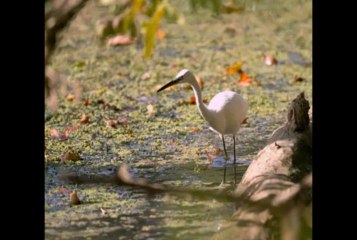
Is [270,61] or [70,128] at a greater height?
[270,61]

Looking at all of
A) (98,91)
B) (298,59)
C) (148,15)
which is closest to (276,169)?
(148,15)

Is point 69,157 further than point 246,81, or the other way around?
point 246,81

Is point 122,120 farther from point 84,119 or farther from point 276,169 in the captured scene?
point 276,169

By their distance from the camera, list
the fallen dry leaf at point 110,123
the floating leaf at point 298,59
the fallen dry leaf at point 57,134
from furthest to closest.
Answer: the floating leaf at point 298,59 → the fallen dry leaf at point 110,123 → the fallen dry leaf at point 57,134

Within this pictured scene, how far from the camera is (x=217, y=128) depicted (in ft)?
12.4

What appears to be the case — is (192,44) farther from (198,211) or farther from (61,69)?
Answer: (198,211)

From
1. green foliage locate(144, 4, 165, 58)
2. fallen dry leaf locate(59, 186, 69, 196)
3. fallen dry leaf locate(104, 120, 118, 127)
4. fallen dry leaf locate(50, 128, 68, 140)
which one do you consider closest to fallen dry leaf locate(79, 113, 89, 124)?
fallen dry leaf locate(104, 120, 118, 127)

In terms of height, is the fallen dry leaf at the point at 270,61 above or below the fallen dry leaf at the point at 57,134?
above

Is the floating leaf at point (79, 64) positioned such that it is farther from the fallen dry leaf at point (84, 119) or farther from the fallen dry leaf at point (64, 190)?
the fallen dry leaf at point (64, 190)

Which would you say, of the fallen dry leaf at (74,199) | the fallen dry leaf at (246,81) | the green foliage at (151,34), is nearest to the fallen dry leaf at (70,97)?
the fallen dry leaf at (246,81)

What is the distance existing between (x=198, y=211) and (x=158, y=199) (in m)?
0.25

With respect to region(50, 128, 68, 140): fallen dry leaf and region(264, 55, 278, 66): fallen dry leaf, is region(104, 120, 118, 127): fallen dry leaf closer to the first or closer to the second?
region(50, 128, 68, 140): fallen dry leaf

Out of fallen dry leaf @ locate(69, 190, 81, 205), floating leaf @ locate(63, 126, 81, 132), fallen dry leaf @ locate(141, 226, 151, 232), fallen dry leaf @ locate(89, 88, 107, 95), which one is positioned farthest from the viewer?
fallen dry leaf @ locate(89, 88, 107, 95)

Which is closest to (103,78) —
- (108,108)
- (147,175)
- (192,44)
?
(108,108)
